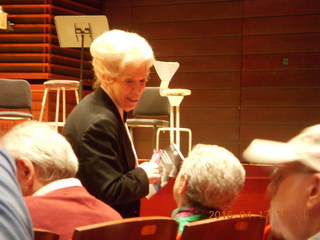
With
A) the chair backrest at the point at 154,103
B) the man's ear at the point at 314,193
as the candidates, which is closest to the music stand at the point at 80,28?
the chair backrest at the point at 154,103

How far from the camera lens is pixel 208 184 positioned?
1.90m

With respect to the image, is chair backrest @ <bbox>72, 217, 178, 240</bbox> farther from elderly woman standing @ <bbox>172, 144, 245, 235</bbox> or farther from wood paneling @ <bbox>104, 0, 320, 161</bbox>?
wood paneling @ <bbox>104, 0, 320, 161</bbox>

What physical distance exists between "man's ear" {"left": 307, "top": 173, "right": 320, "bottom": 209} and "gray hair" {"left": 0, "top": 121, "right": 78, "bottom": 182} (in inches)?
34.1

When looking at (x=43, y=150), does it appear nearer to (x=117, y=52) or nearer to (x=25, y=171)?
(x=25, y=171)

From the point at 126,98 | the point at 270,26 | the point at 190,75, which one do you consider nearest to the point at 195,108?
the point at 190,75

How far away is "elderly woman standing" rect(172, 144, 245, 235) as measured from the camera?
1.89 metres

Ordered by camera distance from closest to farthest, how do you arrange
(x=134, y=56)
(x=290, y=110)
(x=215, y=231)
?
(x=215, y=231) < (x=134, y=56) < (x=290, y=110)

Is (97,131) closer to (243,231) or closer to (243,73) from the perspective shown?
(243,231)

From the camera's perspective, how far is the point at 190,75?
8031 millimetres

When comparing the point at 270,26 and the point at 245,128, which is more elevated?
the point at 270,26

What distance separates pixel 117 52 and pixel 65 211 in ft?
2.49

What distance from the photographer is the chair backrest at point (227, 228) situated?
1.55m

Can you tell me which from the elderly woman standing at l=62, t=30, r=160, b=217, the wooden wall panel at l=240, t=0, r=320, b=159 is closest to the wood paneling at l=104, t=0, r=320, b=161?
the wooden wall panel at l=240, t=0, r=320, b=159

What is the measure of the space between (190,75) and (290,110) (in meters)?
1.60
